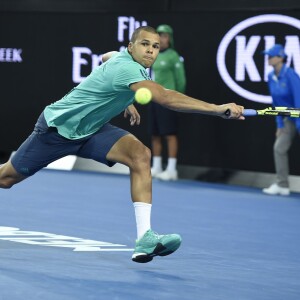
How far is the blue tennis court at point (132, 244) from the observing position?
6.43m

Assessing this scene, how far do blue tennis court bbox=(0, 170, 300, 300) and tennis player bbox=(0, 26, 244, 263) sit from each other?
1.23 ft

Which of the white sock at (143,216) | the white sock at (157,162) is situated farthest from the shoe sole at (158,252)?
the white sock at (157,162)

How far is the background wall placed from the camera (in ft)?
45.6

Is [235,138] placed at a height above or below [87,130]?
below

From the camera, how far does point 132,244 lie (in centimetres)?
838

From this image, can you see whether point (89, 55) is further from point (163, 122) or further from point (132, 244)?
point (132, 244)

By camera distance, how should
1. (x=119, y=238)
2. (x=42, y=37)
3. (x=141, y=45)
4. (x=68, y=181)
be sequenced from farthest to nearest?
(x=42, y=37) < (x=68, y=181) < (x=119, y=238) < (x=141, y=45)

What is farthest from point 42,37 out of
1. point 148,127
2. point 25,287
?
point 25,287

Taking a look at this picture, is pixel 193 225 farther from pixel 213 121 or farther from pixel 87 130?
pixel 213 121

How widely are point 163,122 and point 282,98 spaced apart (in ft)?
7.34

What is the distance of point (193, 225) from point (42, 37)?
21.7 feet

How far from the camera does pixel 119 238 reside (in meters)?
8.75

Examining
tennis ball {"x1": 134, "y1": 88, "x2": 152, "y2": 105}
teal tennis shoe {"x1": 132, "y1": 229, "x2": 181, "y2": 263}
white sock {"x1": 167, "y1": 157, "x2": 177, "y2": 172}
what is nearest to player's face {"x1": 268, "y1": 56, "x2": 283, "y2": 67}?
white sock {"x1": 167, "y1": 157, "x2": 177, "y2": 172}

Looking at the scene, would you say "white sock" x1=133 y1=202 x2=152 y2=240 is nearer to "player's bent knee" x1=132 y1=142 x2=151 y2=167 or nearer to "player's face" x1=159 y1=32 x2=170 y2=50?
"player's bent knee" x1=132 y1=142 x2=151 y2=167
